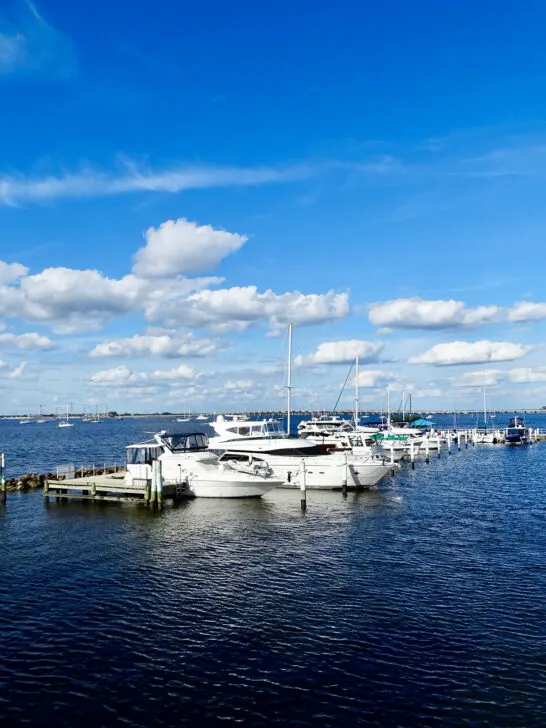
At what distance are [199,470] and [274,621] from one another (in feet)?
90.2

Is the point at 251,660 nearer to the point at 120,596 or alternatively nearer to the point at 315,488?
the point at 120,596

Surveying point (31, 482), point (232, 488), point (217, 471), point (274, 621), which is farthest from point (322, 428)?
point (274, 621)

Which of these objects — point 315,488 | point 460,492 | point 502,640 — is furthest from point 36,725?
point 460,492

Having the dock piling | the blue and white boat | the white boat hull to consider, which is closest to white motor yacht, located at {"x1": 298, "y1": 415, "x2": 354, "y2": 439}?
the white boat hull

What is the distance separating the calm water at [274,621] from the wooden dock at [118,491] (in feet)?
17.2

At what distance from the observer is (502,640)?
65.4ft

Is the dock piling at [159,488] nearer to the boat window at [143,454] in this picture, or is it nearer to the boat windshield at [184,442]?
the boat window at [143,454]

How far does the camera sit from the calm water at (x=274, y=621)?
16078 millimetres

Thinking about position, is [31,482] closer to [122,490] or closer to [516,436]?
[122,490]

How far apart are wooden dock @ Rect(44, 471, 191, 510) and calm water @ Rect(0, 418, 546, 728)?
5.25m

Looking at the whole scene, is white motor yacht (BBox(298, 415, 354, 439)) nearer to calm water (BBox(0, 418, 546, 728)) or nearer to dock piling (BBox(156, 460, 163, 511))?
dock piling (BBox(156, 460, 163, 511))

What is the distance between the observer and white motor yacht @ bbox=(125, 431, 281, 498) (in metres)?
46.8

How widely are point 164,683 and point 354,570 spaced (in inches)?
502

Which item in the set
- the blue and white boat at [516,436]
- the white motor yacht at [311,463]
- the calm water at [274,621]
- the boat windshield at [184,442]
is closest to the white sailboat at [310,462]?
the white motor yacht at [311,463]
